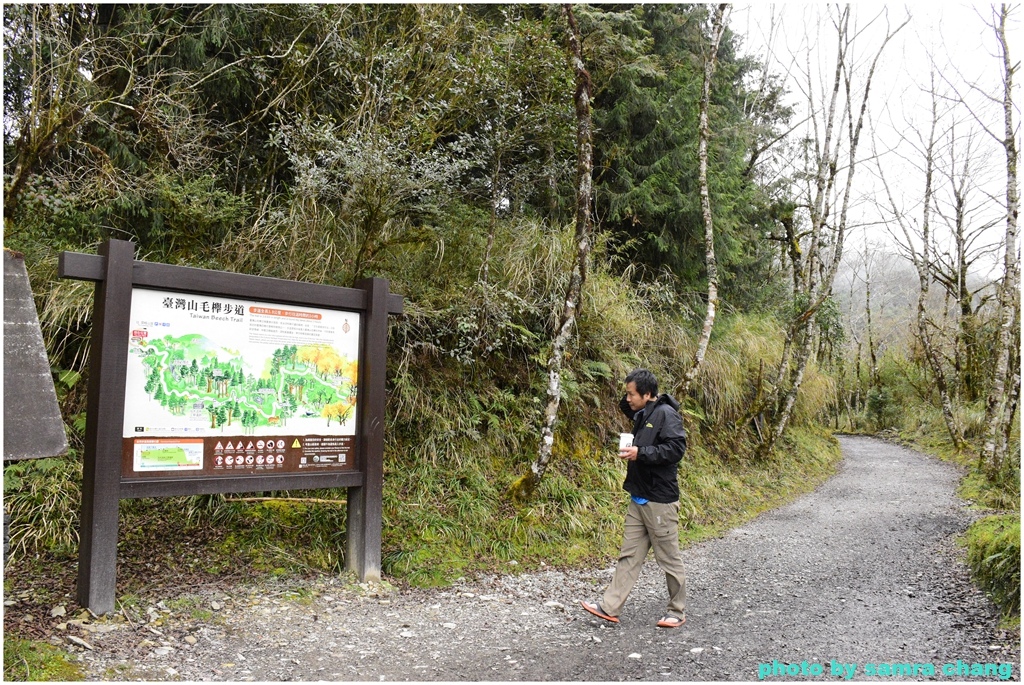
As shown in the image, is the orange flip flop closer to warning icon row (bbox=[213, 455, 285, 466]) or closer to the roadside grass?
warning icon row (bbox=[213, 455, 285, 466])

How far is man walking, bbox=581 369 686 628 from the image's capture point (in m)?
5.22

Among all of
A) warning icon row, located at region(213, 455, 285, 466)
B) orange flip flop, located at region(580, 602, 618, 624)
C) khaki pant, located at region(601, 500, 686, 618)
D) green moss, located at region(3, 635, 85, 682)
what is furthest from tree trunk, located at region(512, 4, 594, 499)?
green moss, located at region(3, 635, 85, 682)

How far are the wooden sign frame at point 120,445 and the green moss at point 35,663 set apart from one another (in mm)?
605

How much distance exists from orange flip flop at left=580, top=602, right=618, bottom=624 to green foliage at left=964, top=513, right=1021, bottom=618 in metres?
3.07

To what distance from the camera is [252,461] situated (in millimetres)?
5703

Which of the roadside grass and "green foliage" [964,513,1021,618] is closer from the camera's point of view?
"green foliage" [964,513,1021,618]

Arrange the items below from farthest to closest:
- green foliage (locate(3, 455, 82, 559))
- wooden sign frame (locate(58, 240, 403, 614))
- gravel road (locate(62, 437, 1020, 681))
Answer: green foliage (locate(3, 455, 82, 559))
wooden sign frame (locate(58, 240, 403, 614))
gravel road (locate(62, 437, 1020, 681))

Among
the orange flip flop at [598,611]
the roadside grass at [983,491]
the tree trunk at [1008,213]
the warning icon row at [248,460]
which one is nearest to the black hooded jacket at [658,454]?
the orange flip flop at [598,611]

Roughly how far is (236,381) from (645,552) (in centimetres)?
362

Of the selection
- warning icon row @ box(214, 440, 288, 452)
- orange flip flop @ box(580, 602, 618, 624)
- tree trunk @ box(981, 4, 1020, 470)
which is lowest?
orange flip flop @ box(580, 602, 618, 624)

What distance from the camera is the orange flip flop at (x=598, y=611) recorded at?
5.31 meters

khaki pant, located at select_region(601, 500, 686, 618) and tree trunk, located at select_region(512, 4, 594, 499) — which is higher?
tree trunk, located at select_region(512, 4, 594, 499)

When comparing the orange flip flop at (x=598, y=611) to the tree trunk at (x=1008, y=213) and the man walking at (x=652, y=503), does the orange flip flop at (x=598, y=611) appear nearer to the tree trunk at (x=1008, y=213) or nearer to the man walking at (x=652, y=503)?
the man walking at (x=652, y=503)

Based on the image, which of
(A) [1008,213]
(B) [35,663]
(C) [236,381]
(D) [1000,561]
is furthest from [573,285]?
(A) [1008,213]
